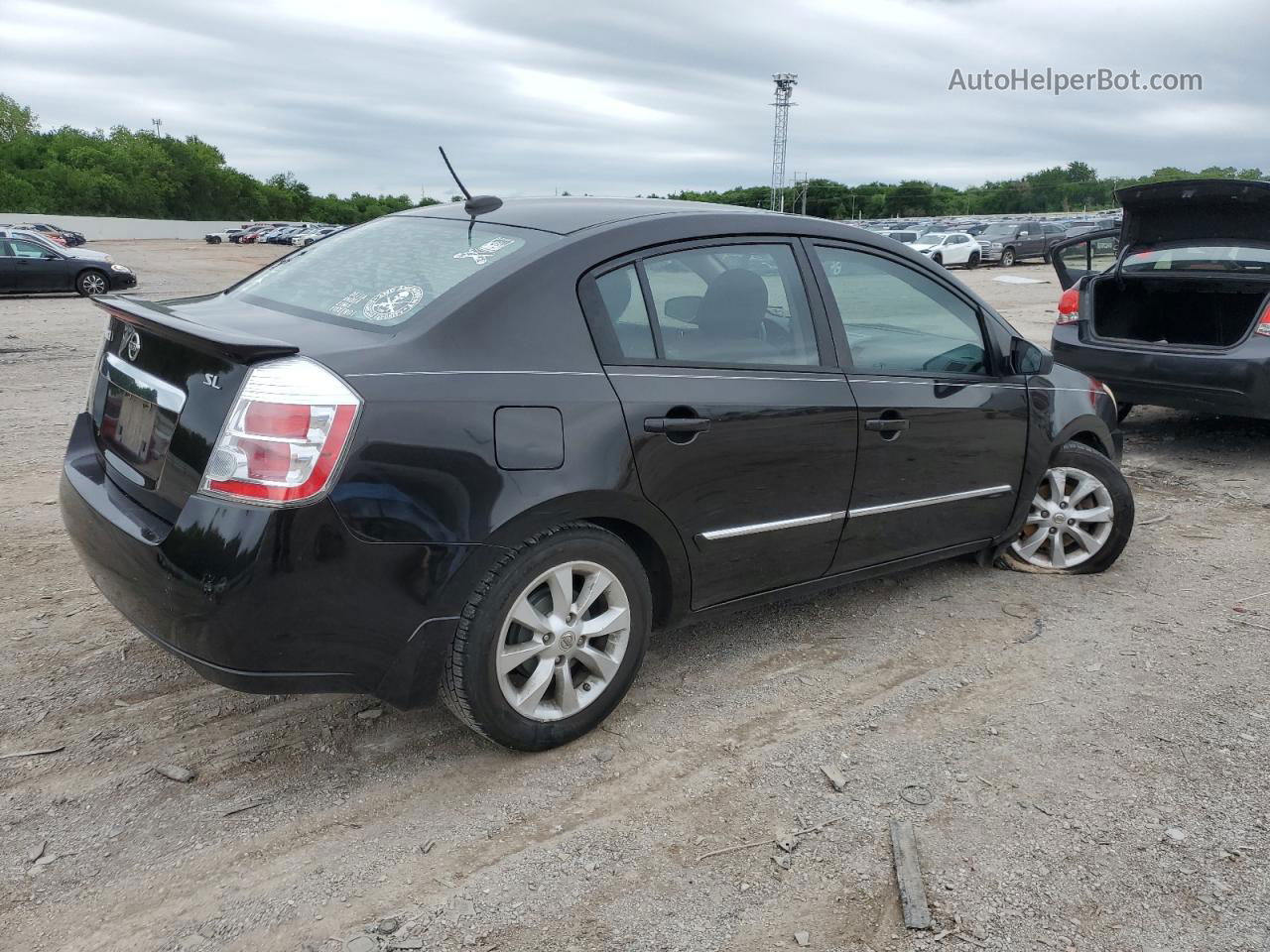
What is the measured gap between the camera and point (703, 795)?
2.99 m

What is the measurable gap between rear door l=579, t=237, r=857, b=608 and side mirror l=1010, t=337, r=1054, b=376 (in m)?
1.04

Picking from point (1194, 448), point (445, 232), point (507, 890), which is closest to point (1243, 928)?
point (507, 890)

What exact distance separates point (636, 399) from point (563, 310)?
0.35 meters

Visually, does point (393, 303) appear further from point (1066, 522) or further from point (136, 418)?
point (1066, 522)

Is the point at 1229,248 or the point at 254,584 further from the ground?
the point at 1229,248

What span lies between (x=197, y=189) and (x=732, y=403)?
105 metres

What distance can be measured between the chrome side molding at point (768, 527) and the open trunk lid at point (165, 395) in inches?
57.1

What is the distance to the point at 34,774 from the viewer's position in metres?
2.97

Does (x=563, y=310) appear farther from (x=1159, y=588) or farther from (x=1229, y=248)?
(x=1229, y=248)

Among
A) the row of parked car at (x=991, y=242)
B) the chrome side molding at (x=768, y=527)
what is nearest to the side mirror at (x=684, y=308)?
the chrome side molding at (x=768, y=527)

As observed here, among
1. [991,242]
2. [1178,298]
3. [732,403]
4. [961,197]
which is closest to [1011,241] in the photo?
[991,242]

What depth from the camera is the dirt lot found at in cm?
247

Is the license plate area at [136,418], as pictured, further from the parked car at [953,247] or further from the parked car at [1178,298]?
the parked car at [953,247]

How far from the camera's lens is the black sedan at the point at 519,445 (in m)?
2.67
